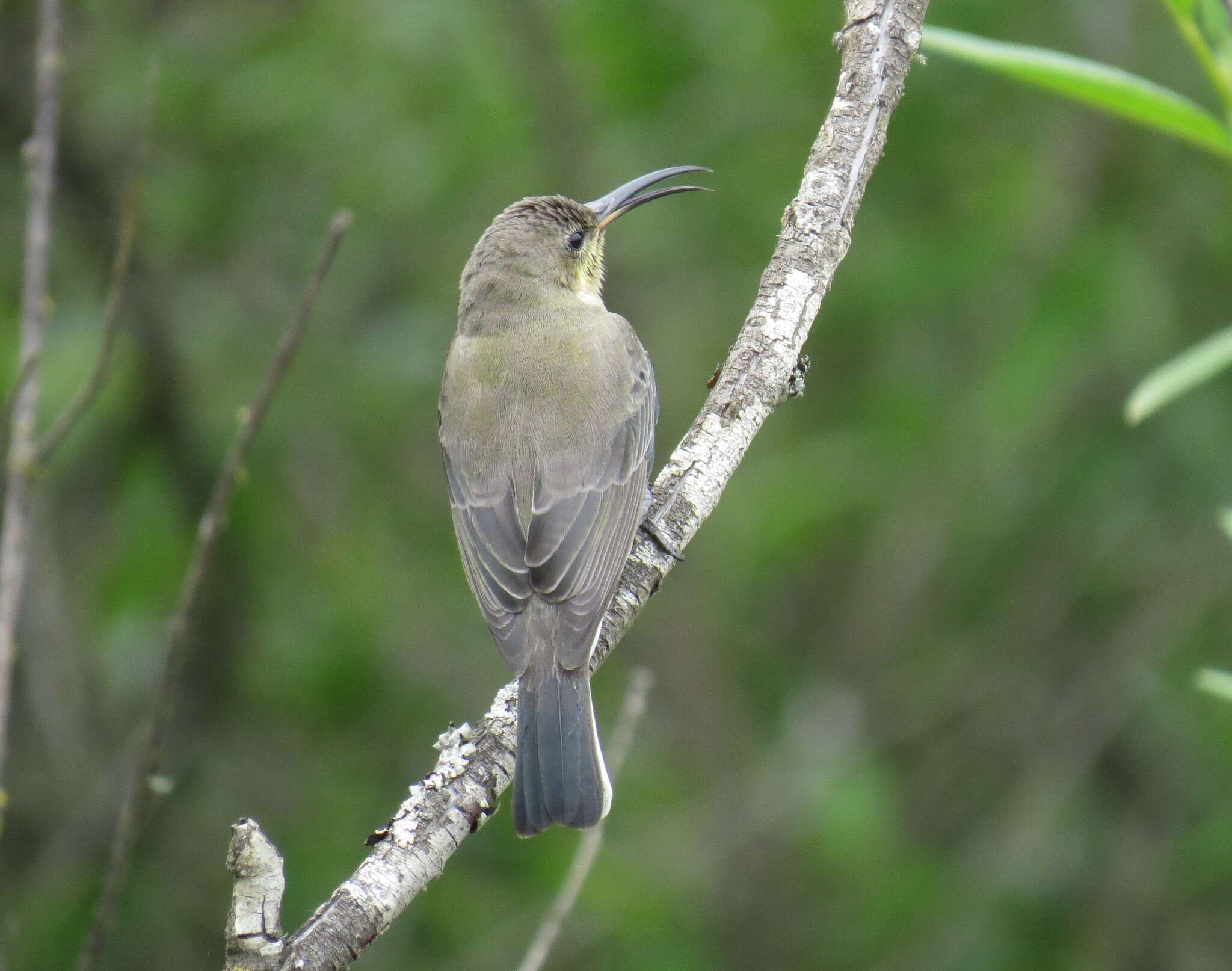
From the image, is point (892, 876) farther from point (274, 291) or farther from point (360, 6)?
point (360, 6)

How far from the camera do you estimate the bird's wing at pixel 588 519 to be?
394 centimetres

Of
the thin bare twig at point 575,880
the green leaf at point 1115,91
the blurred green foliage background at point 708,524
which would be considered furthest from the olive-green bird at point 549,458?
the green leaf at point 1115,91

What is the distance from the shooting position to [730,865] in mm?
7059

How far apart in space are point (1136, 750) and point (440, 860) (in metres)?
5.53

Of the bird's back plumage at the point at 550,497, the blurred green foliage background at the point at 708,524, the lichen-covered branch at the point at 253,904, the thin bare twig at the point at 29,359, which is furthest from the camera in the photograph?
the blurred green foliage background at the point at 708,524

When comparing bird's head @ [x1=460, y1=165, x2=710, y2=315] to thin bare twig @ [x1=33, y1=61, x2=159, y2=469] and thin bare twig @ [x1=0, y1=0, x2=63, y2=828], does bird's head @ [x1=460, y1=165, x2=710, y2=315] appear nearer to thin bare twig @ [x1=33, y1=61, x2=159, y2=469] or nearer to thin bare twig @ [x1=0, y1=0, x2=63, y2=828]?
thin bare twig @ [x1=33, y1=61, x2=159, y2=469]

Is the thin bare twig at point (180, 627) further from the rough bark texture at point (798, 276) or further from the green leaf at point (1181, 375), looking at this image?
the green leaf at point (1181, 375)

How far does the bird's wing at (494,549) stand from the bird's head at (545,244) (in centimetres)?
95

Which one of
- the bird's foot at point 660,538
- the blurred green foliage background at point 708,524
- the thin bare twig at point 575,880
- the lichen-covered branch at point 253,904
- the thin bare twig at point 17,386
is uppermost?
the blurred green foliage background at point 708,524

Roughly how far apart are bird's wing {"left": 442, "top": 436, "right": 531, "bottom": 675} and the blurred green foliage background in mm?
1771

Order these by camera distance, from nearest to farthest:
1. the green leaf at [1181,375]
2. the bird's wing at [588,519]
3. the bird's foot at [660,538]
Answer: the green leaf at [1181,375] → the bird's foot at [660,538] → the bird's wing at [588,519]

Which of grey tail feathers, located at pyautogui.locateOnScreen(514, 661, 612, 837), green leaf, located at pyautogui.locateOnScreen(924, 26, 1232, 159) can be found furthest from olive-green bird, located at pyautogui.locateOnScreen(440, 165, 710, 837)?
green leaf, located at pyautogui.locateOnScreen(924, 26, 1232, 159)

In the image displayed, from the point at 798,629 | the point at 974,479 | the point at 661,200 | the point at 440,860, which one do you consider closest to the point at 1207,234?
the point at 974,479

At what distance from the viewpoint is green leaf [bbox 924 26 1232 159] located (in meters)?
2.33
